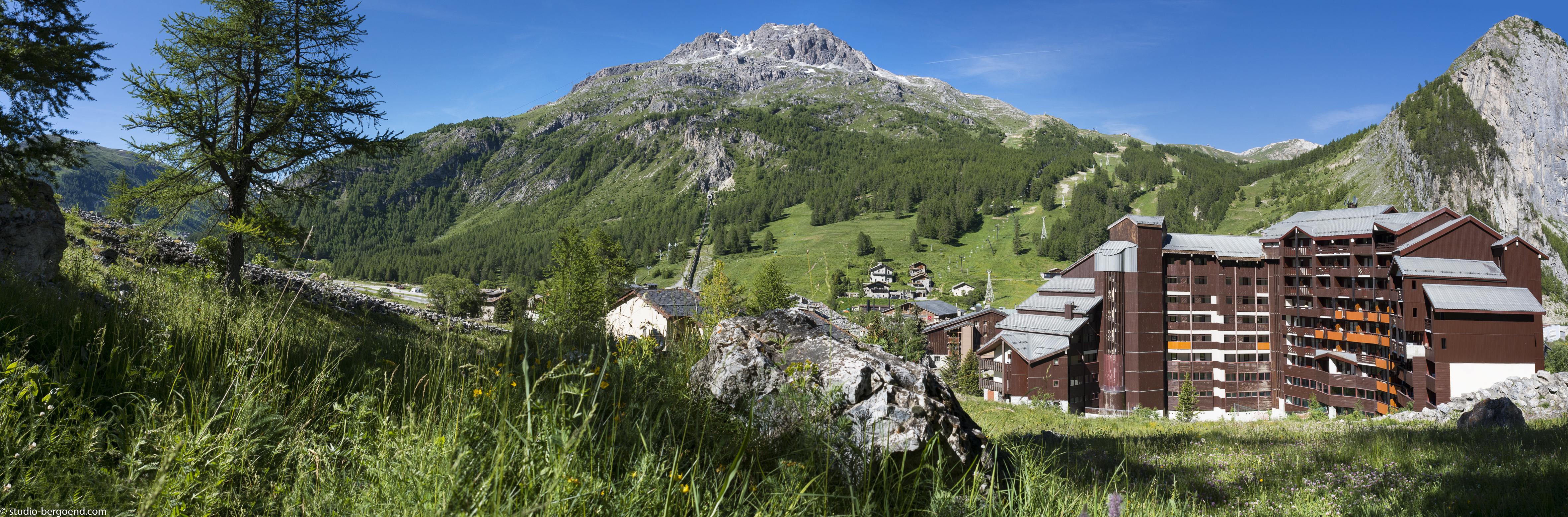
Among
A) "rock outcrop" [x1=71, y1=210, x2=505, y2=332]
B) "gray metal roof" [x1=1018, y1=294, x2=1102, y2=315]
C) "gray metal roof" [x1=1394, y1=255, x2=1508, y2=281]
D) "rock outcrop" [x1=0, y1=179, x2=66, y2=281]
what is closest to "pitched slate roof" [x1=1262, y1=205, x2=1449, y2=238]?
"gray metal roof" [x1=1394, y1=255, x2=1508, y2=281]

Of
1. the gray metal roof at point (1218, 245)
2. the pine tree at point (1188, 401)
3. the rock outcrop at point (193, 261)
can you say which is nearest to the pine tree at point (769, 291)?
the rock outcrop at point (193, 261)

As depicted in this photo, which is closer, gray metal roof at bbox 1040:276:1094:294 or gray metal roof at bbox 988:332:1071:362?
gray metal roof at bbox 988:332:1071:362

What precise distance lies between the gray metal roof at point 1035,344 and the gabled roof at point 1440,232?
2099 centimetres

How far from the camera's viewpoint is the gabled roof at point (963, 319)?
210 ft

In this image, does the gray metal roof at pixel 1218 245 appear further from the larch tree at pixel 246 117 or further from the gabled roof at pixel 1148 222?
the larch tree at pixel 246 117

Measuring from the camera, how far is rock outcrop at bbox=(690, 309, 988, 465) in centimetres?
324

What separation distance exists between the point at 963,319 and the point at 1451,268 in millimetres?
36914

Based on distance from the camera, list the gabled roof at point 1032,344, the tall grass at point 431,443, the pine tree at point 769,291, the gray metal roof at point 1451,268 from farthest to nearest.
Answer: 1. the pine tree at point 769,291
2. the gabled roof at point 1032,344
3. the gray metal roof at point 1451,268
4. the tall grass at point 431,443

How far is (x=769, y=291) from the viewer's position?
52.0 meters

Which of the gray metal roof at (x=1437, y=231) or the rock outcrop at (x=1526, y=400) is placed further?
the gray metal roof at (x=1437, y=231)

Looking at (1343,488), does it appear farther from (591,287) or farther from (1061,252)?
(1061,252)

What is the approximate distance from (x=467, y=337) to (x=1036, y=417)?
14524 mm

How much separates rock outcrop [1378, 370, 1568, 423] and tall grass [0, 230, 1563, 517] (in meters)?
18.3

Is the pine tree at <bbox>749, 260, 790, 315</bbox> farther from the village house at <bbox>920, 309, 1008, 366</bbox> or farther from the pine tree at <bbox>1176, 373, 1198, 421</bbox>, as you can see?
the pine tree at <bbox>1176, 373, 1198, 421</bbox>
